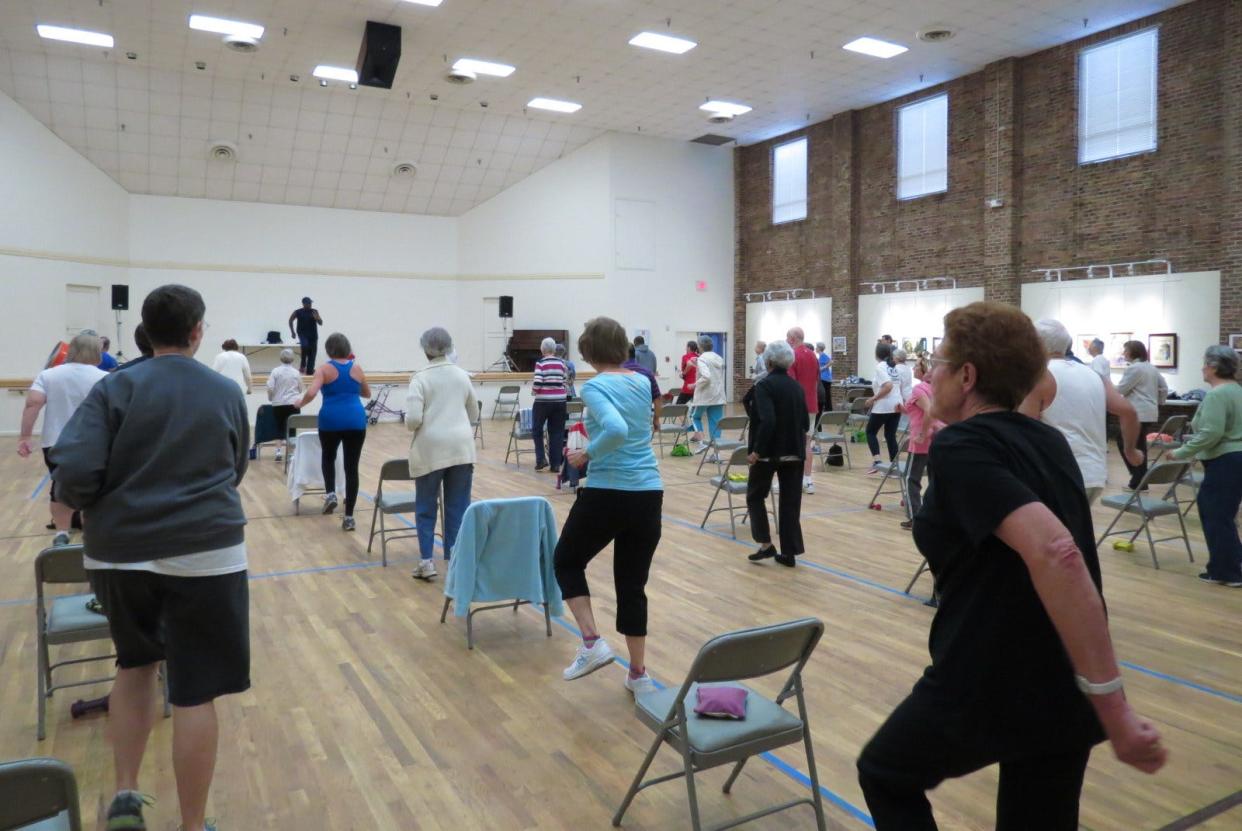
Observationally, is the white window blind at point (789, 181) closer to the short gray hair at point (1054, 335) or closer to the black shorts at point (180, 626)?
the short gray hair at point (1054, 335)

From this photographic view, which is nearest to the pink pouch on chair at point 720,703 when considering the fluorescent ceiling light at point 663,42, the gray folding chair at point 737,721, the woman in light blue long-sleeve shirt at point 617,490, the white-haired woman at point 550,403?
the gray folding chair at point 737,721

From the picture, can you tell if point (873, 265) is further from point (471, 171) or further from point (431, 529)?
point (431, 529)

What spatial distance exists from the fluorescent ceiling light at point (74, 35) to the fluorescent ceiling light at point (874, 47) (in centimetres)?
1153

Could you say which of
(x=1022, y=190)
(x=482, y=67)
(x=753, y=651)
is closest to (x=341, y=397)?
(x=753, y=651)

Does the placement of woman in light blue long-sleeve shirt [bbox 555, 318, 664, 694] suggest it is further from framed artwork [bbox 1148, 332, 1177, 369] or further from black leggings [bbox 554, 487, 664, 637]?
framed artwork [bbox 1148, 332, 1177, 369]

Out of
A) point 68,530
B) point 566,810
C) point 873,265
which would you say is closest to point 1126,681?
point 566,810

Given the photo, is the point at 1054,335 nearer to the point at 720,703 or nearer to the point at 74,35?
the point at 720,703

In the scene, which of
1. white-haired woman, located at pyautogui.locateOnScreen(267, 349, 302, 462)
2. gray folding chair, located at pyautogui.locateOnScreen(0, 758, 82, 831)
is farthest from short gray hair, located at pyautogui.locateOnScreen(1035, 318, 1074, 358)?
white-haired woman, located at pyautogui.locateOnScreen(267, 349, 302, 462)

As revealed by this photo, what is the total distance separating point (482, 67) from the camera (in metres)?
14.2

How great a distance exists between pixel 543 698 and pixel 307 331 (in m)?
14.7

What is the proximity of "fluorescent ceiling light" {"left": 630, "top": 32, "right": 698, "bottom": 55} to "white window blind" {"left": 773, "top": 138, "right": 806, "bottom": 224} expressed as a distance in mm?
5546

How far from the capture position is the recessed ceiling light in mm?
13961

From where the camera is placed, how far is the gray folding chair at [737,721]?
89.4 inches

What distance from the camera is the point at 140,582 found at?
212 cm
